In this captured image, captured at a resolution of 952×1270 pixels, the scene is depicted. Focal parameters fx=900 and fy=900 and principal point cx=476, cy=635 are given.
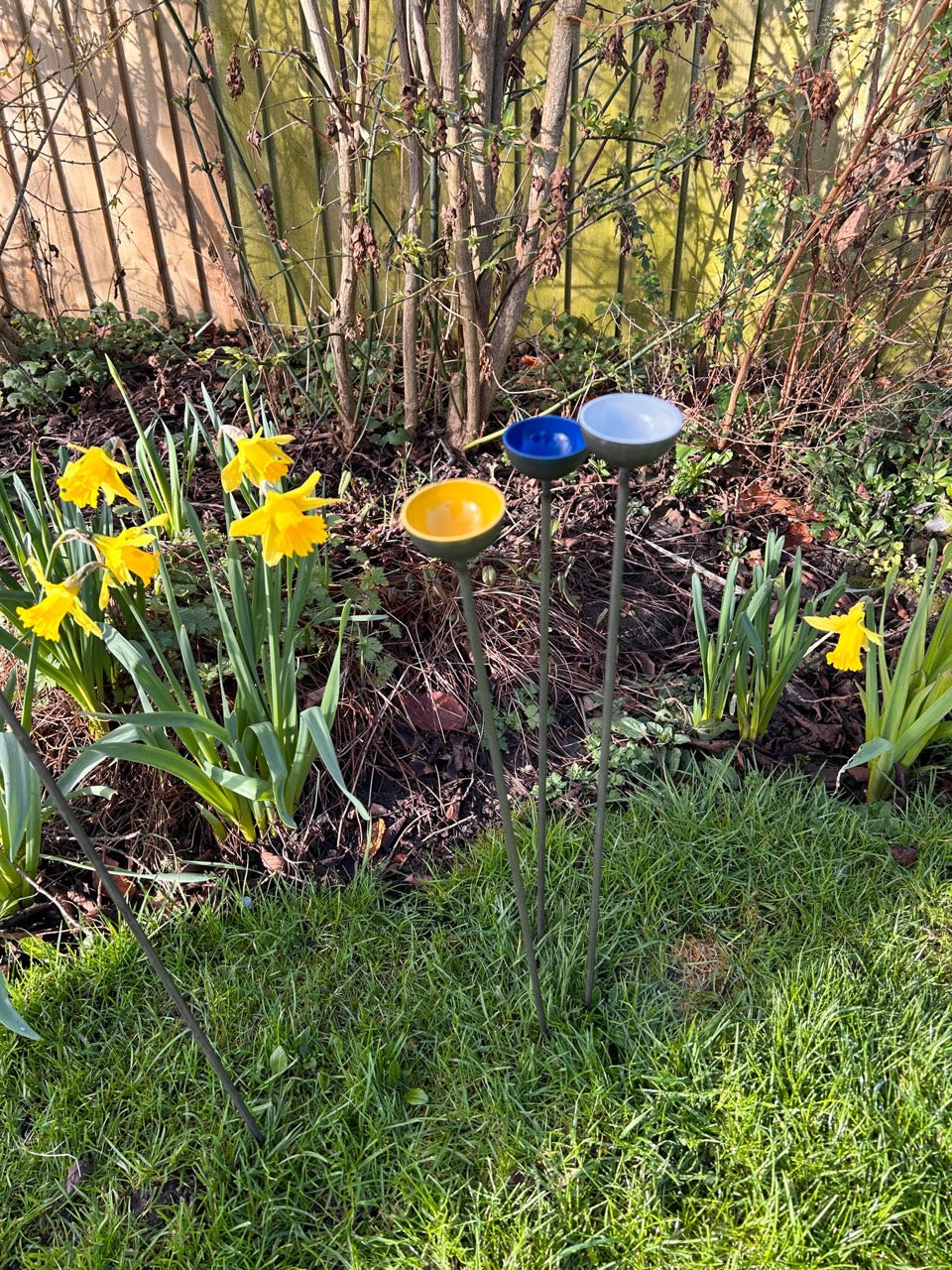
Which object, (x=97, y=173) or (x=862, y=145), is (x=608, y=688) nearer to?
(x=862, y=145)

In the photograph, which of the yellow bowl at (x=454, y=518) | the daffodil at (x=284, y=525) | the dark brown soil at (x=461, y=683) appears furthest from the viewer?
the dark brown soil at (x=461, y=683)

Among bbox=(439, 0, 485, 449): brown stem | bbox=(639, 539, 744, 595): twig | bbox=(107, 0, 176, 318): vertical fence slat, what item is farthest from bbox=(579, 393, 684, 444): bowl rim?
bbox=(107, 0, 176, 318): vertical fence slat

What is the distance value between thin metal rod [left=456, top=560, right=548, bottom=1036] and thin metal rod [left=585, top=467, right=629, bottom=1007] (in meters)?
0.13

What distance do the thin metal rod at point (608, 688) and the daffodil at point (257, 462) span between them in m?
0.63

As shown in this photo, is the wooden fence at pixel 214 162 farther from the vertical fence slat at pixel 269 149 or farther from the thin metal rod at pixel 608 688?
the thin metal rod at pixel 608 688

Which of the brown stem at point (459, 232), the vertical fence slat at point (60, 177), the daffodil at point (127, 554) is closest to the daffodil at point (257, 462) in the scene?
the daffodil at point (127, 554)

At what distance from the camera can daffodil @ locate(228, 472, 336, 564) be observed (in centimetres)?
158

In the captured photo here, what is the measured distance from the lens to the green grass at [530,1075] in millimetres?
1464

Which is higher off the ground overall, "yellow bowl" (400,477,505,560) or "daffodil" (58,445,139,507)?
"yellow bowl" (400,477,505,560)

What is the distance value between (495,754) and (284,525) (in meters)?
0.59

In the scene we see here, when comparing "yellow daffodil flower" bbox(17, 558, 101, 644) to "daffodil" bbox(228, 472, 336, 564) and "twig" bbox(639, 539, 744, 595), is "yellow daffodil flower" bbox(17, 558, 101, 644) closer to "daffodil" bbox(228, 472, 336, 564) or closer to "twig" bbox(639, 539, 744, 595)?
"daffodil" bbox(228, 472, 336, 564)

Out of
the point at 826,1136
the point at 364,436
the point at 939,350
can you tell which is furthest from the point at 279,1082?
the point at 939,350

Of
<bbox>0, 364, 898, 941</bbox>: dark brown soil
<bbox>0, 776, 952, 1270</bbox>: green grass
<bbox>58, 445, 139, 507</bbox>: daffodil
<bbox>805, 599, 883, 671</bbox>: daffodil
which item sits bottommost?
<bbox>0, 776, 952, 1270</bbox>: green grass

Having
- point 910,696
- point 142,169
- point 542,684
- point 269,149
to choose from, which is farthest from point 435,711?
point 142,169
